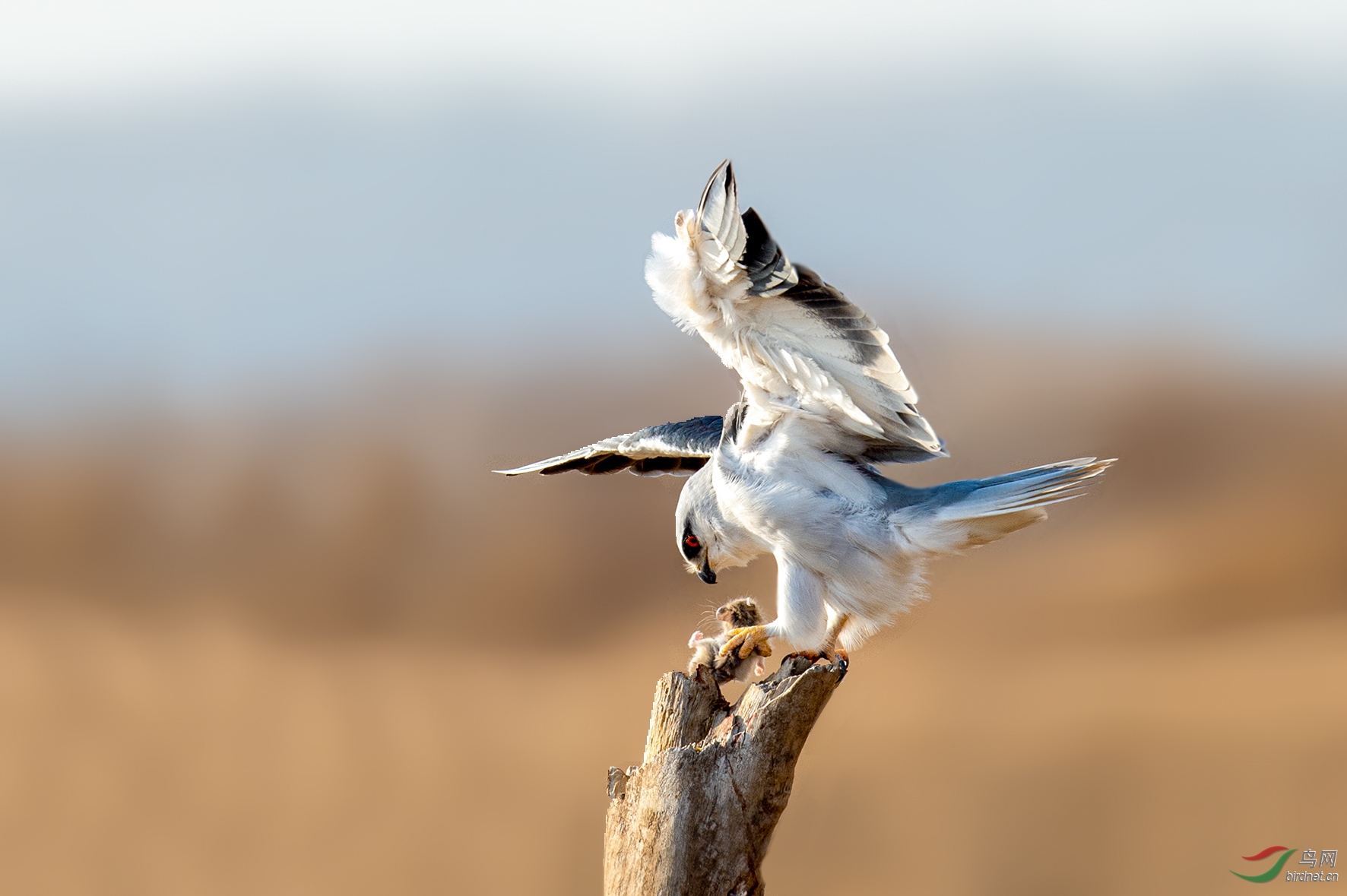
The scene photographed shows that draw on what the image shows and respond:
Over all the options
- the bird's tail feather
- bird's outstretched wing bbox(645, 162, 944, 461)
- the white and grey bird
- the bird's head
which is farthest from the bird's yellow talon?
bird's outstretched wing bbox(645, 162, 944, 461)

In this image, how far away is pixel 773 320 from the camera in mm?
2947

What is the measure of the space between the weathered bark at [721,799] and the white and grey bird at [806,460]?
315 millimetres

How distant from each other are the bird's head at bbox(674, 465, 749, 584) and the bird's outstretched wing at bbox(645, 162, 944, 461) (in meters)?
0.59

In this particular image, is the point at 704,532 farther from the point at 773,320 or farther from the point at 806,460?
the point at 773,320

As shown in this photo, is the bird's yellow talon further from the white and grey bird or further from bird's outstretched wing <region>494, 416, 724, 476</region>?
bird's outstretched wing <region>494, 416, 724, 476</region>

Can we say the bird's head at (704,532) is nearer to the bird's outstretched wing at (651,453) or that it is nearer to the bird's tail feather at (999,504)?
the bird's outstretched wing at (651,453)

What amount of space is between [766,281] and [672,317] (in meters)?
0.35

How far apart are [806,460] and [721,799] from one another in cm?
116

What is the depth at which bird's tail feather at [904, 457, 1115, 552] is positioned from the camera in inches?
126

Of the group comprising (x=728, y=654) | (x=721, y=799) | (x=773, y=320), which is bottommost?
(x=721, y=799)

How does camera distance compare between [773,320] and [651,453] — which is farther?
[651,453]

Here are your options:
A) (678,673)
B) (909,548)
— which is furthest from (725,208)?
(678,673)

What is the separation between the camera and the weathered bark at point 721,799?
3.08m

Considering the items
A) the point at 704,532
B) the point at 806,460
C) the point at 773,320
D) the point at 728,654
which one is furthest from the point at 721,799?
the point at 773,320
